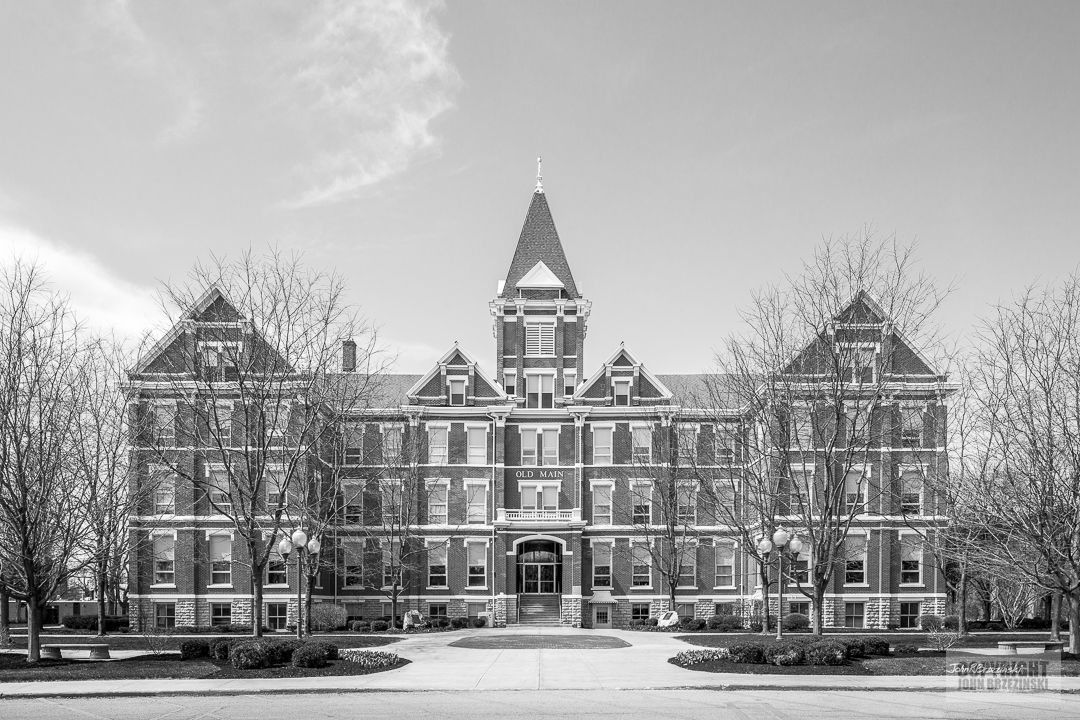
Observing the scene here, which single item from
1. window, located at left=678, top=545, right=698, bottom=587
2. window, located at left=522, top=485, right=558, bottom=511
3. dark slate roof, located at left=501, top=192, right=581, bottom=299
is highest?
dark slate roof, located at left=501, top=192, right=581, bottom=299

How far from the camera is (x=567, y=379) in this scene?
5903cm

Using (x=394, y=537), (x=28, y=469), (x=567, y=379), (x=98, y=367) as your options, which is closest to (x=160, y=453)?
(x=28, y=469)

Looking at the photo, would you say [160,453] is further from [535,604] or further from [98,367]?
[535,604]

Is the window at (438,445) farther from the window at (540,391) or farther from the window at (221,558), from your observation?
the window at (221,558)

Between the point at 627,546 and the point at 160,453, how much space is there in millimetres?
32120

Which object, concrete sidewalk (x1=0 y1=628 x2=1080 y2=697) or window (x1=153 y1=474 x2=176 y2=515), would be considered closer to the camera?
concrete sidewalk (x1=0 y1=628 x2=1080 y2=697)

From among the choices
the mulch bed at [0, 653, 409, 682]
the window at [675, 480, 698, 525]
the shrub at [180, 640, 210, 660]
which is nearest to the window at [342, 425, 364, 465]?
the window at [675, 480, 698, 525]

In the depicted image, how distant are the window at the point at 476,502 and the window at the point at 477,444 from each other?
137 cm

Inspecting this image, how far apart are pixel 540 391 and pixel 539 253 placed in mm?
8040

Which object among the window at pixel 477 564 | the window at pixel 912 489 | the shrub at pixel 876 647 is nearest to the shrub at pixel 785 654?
the shrub at pixel 876 647

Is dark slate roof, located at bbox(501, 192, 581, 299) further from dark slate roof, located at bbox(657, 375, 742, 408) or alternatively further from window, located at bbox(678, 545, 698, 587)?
window, located at bbox(678, 545, 698, 587)

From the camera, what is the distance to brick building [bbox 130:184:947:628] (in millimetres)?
54562

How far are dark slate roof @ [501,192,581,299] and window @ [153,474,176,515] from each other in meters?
20.6

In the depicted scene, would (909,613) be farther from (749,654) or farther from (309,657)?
(309,657)
